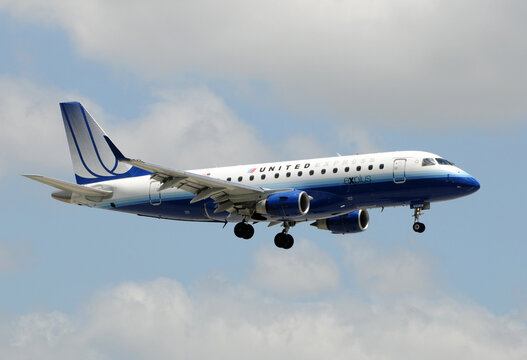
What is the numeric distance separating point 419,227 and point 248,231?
10556 millimetres

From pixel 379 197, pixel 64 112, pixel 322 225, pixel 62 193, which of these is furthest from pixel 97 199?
pixel 379 197

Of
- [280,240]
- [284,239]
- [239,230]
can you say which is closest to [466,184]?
[284,239]

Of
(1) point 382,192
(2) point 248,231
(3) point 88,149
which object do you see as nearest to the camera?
(1) point 382,192

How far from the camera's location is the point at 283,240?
65.1 metres

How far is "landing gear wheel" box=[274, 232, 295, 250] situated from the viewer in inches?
2566

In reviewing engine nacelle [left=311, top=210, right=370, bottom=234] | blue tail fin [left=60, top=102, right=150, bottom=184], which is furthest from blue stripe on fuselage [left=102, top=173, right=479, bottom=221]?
blue tail fin [left=60, top=102, right=150, bottom=184]

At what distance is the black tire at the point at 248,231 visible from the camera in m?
61.8

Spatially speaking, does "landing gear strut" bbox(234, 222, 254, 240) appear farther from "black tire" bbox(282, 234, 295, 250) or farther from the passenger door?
the passenger door

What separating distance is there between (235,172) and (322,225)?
745 cm

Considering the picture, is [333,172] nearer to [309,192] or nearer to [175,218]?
[309,192]

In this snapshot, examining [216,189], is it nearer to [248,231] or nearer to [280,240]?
[248,231]

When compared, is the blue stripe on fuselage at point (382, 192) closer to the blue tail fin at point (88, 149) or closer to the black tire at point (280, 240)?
the black tire at point (280, 240)

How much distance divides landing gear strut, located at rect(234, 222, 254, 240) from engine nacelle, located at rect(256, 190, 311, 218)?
3.07 metres

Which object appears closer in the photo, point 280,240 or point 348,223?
point 280,240
